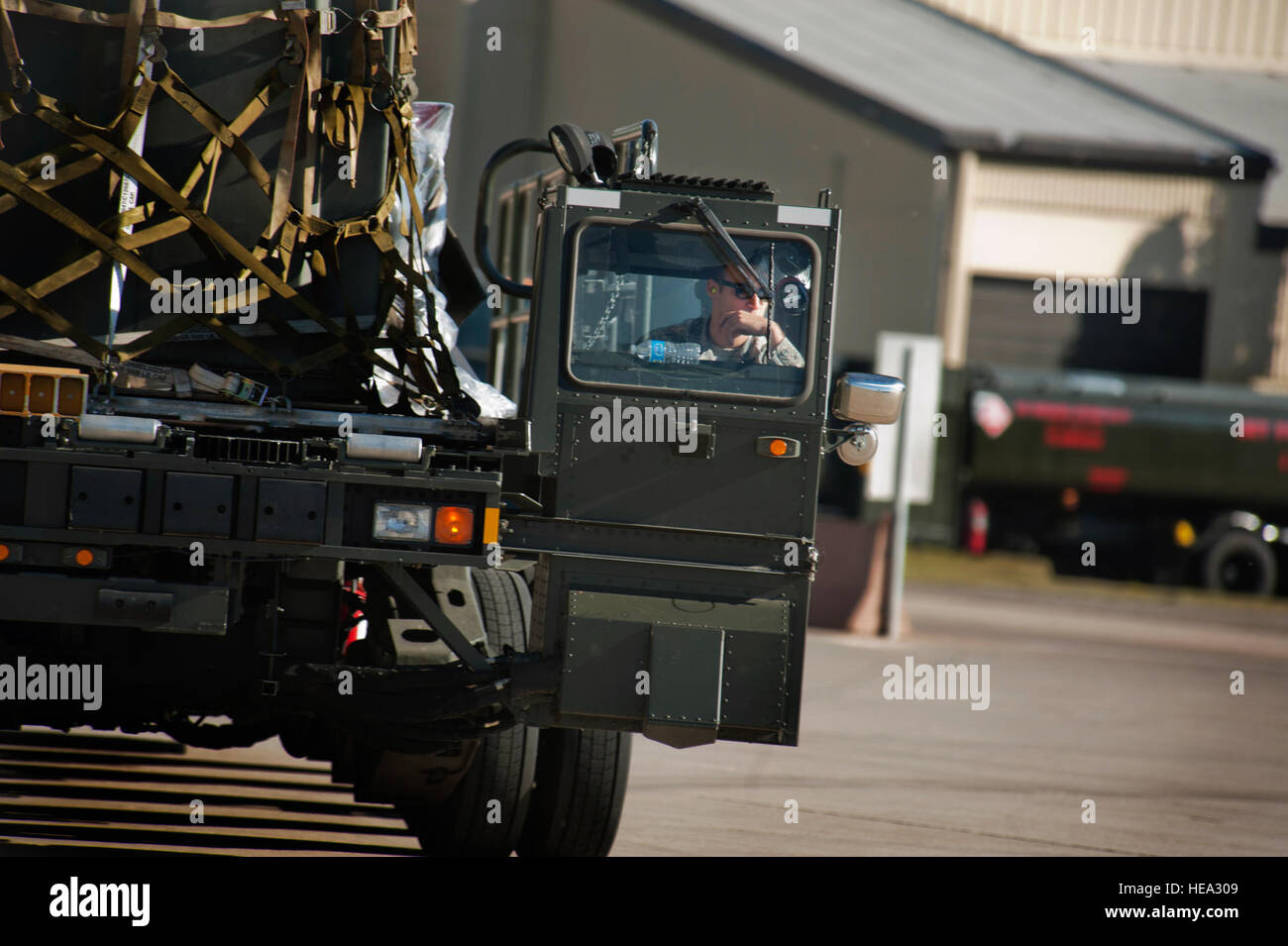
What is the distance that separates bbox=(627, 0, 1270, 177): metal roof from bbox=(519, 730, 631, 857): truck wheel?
783 inches

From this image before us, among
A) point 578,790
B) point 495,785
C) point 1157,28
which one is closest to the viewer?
point 495,785

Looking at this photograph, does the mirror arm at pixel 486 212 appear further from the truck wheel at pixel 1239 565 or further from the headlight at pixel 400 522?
the truck wheel at pixel 1239 565

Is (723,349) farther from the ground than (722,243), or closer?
closer

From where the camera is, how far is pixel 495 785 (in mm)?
6816

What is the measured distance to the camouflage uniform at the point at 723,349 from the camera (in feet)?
20.0

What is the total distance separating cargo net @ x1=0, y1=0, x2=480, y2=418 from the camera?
595cm

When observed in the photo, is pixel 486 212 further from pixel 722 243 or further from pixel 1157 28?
pixel 1157 28

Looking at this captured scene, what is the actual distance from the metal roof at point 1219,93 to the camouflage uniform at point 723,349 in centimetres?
3161

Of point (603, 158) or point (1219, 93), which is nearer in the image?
point (603, 158)

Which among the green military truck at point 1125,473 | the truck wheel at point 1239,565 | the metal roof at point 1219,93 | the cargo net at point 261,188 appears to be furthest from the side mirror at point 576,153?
the metal roof at point 1219,93

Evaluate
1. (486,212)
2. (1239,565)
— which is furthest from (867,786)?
(1239,565)

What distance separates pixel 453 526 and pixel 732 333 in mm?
1234

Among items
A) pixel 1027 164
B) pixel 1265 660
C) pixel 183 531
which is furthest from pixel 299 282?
pixel 1027 164

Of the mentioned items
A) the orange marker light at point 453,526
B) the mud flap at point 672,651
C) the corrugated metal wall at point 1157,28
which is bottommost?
the mud flap at point 672,651
